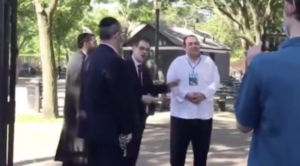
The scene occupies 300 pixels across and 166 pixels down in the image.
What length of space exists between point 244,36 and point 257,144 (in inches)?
1195

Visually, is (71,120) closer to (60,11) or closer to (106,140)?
(106,140)

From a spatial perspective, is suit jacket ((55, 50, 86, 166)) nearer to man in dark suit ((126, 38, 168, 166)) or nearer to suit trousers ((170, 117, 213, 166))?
man in dark suit ((126, 38, 168, 166))

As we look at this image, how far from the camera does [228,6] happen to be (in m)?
33.9

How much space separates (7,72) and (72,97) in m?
3.43

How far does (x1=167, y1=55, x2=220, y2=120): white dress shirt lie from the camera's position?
7.75 metres

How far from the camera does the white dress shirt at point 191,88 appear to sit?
7746 mm

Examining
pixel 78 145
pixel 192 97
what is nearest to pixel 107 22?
pixel 78 145

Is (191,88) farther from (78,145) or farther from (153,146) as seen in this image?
(153,146)

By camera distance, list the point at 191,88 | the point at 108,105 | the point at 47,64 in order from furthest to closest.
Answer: the point at 47,64 → the point at 191,88 → the point at 108,105

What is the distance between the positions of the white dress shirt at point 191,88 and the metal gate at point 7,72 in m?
3.45

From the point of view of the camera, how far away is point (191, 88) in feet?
25.5

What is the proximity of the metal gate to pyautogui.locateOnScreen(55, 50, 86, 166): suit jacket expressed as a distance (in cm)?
317

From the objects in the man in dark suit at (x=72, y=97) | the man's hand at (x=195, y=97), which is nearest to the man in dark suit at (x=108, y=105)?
the man in dark suit at (x=72, y=97)

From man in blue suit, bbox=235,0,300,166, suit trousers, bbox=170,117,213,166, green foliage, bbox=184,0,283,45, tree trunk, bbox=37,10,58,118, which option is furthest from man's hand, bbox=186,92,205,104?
green foliage, bbox=184,0,283,45
